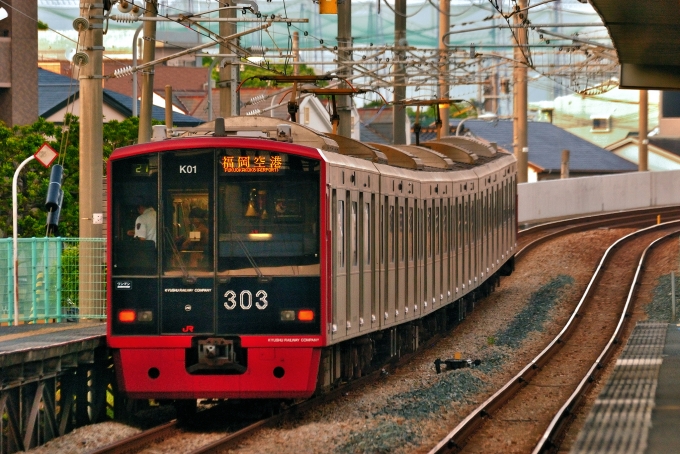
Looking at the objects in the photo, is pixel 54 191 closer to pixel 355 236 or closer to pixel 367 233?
pixel 367 233

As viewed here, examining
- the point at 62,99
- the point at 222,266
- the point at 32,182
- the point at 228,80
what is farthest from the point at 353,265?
the point at 62,99

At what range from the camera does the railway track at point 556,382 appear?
38.0 feet

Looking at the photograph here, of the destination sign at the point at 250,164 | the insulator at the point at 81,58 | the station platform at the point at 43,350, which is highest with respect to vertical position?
the insulator at the point at 81,58

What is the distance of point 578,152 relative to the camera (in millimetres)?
65500

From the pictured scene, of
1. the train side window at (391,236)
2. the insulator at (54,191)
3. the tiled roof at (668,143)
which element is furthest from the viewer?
the tiled roof at (668,143)

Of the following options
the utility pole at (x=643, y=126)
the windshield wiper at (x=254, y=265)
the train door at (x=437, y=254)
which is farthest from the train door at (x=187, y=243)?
the utility pole at (x=643, y=126)

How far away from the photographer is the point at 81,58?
14875 millimetres

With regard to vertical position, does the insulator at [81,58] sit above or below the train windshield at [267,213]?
above

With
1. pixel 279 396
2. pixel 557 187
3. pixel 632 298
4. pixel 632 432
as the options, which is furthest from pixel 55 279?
pixel 557 187

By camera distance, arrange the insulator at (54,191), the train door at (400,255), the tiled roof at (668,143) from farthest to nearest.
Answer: the tiled roof at (668,143) < the insulator at (54,191) < the train door at (400,255)

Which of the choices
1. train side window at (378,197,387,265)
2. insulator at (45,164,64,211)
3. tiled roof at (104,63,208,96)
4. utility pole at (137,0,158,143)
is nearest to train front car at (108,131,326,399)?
train side window at (378,197,387,265)

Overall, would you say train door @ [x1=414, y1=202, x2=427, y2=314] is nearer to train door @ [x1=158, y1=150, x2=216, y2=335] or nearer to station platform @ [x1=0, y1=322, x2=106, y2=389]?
station platform @ [x1=0, y1=322, x2=106, y2=389]

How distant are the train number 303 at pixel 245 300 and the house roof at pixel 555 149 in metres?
49.6

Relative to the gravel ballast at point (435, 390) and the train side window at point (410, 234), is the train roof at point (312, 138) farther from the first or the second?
the gravel ballast at point (435, 390)
